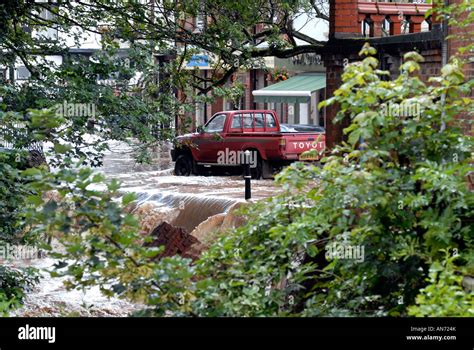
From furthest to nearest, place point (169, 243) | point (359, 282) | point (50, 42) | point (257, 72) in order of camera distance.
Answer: point (257, 72) < point (169, 243) < point (50, 42) < point (359, 282)

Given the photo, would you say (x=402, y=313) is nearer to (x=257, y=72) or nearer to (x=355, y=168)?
(x=355, y=168)

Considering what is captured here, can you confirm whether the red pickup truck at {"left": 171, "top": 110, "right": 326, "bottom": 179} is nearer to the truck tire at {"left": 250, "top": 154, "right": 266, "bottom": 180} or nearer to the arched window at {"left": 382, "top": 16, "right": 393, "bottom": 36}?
the truck tire at {"left": 250, "top": 154, "right": 266, "bottom": 180}

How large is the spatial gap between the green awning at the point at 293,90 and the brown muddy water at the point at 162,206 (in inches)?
194

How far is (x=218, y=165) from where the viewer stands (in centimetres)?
3031

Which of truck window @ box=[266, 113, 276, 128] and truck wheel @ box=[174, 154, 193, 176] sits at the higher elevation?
truck window @ box=[266, 113, 276, 128]

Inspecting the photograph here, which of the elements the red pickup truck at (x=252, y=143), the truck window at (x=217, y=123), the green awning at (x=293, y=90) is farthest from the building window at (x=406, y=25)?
the green awning at (x=293, y=90)

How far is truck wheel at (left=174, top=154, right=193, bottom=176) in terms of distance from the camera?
3144 centimetres

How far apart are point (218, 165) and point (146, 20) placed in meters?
16.6

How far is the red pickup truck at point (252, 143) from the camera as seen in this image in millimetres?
28625

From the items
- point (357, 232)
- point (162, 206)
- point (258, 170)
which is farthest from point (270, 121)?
point (357, 232)

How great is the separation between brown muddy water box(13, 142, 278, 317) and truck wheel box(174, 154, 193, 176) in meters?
0.31

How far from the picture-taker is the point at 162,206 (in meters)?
25.2

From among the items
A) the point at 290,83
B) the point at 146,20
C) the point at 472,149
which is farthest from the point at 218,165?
the point at 472,149

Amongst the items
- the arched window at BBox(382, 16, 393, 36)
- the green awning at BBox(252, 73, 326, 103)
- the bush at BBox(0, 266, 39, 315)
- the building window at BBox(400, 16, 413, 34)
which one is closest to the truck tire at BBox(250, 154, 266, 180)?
the green awning at BBox(252, 73, 326, 103)
